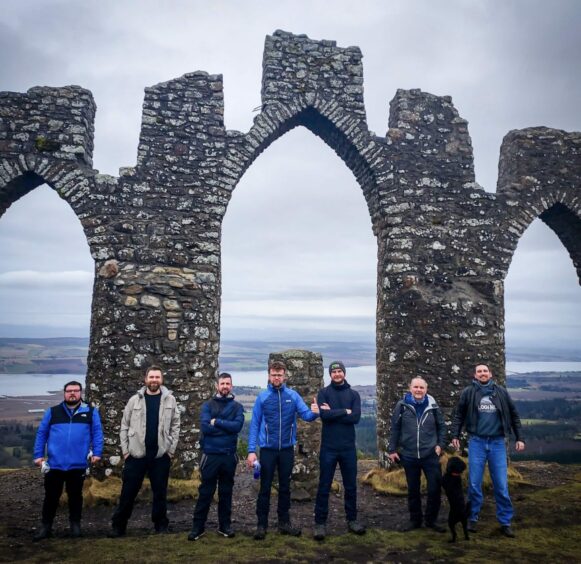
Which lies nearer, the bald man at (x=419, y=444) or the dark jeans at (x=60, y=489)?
the dark jeans at (x=60, y=489)

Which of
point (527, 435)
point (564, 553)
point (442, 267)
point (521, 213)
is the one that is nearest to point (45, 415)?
point (564, 553)

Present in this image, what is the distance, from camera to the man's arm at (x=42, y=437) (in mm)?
4938

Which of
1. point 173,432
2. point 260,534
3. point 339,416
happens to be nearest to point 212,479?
point 173,432

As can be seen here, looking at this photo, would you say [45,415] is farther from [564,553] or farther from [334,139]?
[334,139]

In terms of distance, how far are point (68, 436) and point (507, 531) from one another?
5253mm

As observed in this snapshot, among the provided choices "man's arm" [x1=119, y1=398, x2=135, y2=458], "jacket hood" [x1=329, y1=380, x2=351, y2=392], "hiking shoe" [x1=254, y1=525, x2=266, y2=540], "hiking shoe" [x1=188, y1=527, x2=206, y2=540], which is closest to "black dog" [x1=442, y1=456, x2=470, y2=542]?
"jacket hood" [x1=329, y1=380, x2=351, y2=392]

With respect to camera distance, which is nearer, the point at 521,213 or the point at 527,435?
the point at 521,213

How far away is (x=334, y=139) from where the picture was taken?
9445mm

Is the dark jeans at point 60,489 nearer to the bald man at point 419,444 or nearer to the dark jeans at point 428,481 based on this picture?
the bald man at point 419,444

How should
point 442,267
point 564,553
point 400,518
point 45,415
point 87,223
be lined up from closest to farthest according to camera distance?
1. point 564,553
2. point 45,415
3. point 400,518
4. point 87,223
5. point 442,267

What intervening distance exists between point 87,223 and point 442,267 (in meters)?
6.74

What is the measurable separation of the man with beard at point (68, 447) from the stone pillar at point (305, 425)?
301 centimetres

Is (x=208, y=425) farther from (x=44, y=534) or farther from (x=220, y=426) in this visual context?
(x=44, y=534)

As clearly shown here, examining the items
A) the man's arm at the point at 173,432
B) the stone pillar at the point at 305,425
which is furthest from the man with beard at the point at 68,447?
the stone pillar at the point at 305,425
